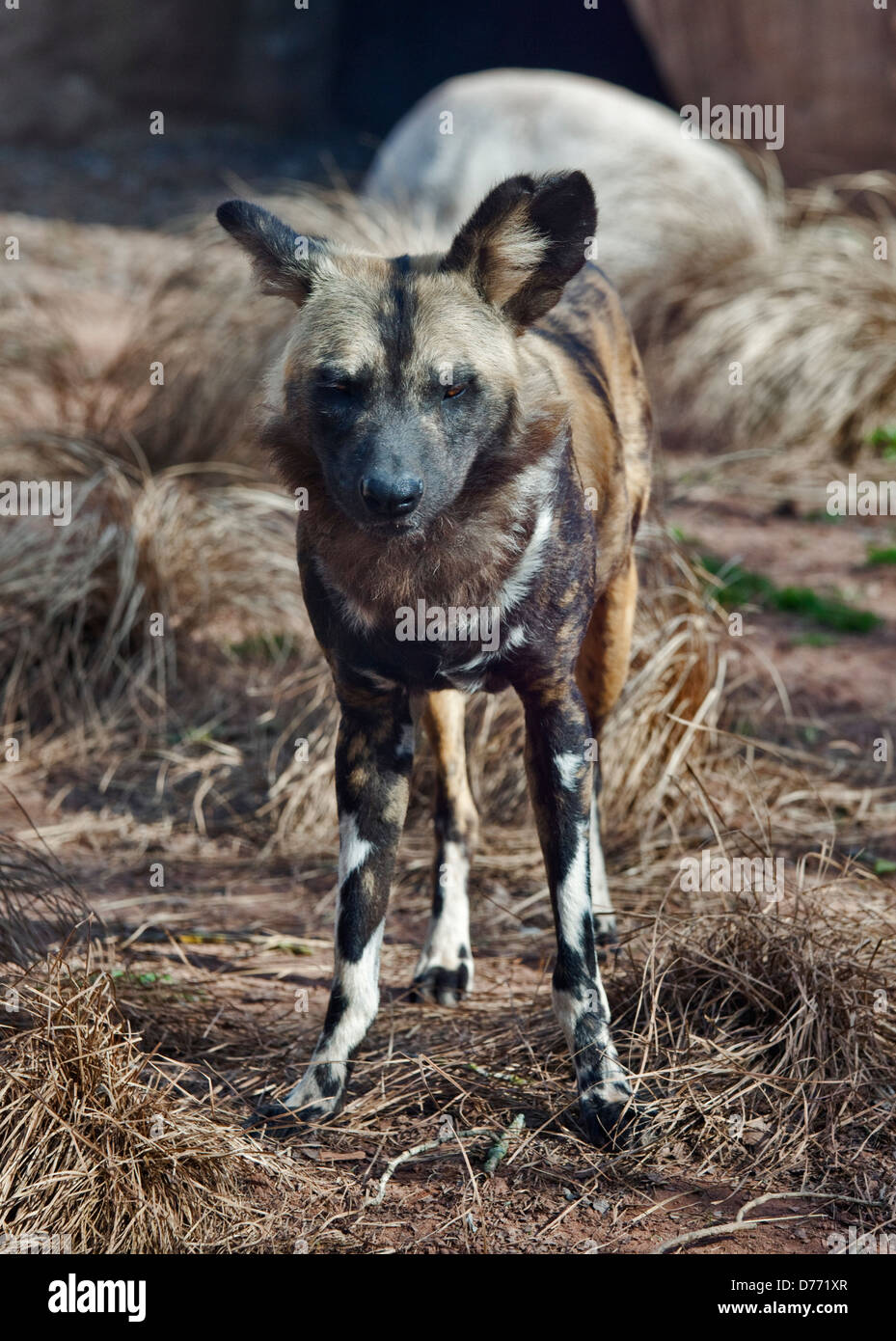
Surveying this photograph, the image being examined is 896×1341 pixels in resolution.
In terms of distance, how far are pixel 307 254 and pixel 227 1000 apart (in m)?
1.67

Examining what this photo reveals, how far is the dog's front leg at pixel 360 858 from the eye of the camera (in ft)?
8.90

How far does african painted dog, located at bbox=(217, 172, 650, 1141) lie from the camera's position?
2.39 metres

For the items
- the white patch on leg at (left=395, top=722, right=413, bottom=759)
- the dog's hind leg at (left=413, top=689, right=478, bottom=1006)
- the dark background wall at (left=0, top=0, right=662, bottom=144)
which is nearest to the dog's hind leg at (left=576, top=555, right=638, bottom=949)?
the dog's hind leg at (left=413, top=689, right=478, bottom=1006)

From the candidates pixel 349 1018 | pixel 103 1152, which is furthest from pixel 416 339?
pixel 103 1152

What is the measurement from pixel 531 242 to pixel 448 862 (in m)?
1.51

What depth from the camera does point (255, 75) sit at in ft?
40.0

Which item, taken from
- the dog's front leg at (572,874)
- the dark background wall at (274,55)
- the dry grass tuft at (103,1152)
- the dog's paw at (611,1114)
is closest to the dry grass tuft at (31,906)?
the dry grass tuft at (103,1152)

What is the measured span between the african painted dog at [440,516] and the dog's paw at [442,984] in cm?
43

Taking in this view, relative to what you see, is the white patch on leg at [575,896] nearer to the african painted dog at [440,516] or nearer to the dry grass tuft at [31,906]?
the african painted dog at [440,516]

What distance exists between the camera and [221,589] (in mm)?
5023

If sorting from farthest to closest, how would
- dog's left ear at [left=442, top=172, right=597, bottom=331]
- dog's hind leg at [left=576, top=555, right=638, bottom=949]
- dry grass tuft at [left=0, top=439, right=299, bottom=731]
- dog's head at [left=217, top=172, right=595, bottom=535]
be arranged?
dry grass tuft at [left=0, top=439, right=299, bottom=731] → dog's hind leg at [left=576, top=555, right=638, bottom=949] → dog's left ear at [left=442, top=172, right=597, bottom=331] → dog's head at [left=217, top=172, right=595, bottom=535]

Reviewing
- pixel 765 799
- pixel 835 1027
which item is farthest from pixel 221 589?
pixel 835 1027

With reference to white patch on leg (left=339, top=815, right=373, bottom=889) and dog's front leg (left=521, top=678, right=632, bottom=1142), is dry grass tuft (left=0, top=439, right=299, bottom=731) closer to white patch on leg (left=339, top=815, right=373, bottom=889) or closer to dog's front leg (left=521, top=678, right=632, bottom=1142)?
white patch on leg (left=339, top=815, right=373, bottom=889)

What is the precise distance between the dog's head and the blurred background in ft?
23.3
